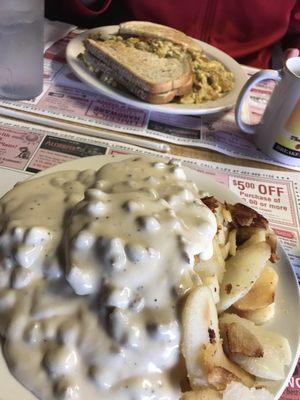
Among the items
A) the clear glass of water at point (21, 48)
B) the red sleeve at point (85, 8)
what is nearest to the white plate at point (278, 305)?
the clear glass of water at point (21, 48)

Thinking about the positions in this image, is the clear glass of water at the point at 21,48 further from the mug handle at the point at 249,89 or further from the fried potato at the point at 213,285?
the fried potato at the point at 213,285

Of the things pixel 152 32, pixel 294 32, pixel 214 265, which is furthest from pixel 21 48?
pixel 294 32

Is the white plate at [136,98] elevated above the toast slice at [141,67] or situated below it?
below

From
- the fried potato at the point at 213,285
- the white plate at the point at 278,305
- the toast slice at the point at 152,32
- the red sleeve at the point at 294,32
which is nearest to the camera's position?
the white plate at the point at 278,305

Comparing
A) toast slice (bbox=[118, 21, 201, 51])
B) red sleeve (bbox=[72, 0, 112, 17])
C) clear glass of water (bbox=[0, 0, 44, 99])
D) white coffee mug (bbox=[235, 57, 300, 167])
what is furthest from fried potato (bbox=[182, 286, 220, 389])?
red sleeve (bbox=[72, 0, 112, 17])

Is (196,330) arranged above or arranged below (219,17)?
above

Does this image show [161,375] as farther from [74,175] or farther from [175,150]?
[175,150]

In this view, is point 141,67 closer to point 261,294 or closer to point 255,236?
point 255,236
